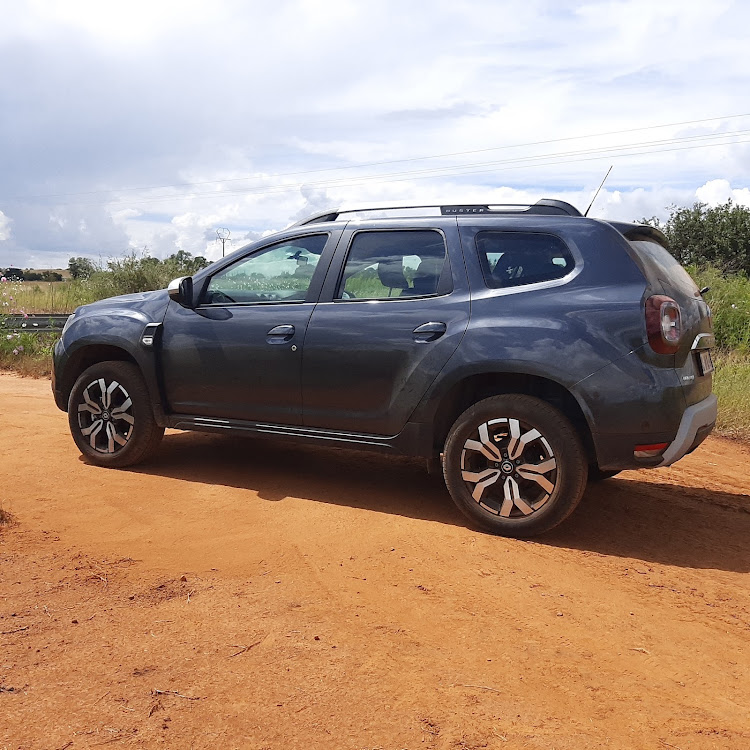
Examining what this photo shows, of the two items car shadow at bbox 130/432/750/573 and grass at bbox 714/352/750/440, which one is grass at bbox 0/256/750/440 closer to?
grass at bbox 714/352/750/440


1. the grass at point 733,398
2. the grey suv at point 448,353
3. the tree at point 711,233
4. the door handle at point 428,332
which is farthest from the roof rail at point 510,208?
the tree at point 711,233

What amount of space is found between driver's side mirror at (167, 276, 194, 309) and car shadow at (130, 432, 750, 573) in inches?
51.0

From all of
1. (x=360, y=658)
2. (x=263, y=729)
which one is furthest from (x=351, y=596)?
(x=263, y=729)

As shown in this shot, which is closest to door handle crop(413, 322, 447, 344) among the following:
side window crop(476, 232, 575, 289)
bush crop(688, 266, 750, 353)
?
side window crop(476, 232, 575, 289)

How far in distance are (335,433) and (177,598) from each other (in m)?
1.84

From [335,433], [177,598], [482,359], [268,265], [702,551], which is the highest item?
[268,265]

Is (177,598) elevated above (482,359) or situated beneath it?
situated beneath

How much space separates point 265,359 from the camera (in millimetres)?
5574

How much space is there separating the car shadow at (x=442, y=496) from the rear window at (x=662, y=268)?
1.50m

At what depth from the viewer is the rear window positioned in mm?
4691

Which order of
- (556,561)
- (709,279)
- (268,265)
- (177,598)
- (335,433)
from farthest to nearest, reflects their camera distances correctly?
(709,279), (268,265), (335,433), (556,561), (177,598)

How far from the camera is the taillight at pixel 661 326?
4.46 meters

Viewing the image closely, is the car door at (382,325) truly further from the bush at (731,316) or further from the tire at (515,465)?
the bush at (731,316)

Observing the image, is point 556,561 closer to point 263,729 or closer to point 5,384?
point 263,729
